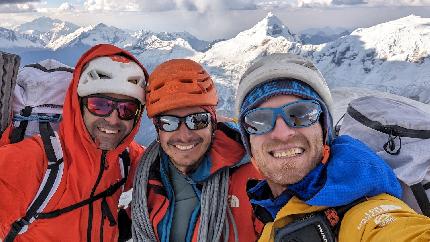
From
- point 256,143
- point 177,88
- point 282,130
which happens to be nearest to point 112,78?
point 177,88

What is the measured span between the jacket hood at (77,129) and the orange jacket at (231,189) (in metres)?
0.75

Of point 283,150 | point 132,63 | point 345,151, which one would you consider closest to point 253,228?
point 283,150

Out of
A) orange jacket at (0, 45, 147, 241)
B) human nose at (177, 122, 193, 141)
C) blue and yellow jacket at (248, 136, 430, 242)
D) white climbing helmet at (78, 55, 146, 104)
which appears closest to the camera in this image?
blue and yellow jacket at (248, 136, 430, 242)

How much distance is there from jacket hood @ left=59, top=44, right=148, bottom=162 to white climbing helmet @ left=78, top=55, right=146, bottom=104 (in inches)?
3.6

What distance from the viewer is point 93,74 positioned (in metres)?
5.38

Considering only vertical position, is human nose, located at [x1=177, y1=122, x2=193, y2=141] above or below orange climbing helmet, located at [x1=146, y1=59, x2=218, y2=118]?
below

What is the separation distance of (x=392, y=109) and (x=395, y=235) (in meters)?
2.12

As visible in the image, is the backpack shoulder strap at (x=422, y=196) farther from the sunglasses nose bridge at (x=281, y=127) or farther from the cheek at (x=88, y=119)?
the cheek at (x=88, y=119)

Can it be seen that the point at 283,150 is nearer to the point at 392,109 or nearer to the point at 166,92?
the point at 392,109

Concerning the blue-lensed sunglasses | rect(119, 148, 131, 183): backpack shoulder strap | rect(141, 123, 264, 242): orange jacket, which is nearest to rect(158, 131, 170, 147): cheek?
rect(141, 123, 264, 242): orange jacket

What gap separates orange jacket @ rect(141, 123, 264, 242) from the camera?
5.08 metres

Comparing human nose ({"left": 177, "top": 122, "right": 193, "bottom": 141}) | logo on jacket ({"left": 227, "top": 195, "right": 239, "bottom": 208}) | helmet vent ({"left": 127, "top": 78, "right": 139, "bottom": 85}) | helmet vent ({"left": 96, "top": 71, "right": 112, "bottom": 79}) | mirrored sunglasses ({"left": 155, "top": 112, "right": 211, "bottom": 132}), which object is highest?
helmet vent ({"left": 96, "top": 71, "right": 112, "bottom": 79})

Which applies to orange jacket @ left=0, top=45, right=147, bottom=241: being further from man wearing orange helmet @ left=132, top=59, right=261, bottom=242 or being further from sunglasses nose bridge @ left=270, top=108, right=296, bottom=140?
sunglasses nose bridge @ left=270, top=108, right=296, bottom=140

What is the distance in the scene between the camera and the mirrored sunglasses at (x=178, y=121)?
513 centimetres
